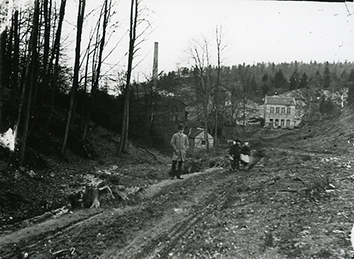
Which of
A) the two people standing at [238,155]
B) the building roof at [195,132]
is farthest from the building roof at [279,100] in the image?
the two people standing at [238,155]

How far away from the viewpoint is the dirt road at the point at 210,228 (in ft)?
14.8

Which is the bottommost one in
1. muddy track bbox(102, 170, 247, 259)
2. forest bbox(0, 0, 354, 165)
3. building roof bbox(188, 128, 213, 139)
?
building roof bbox(188, 128, 213, 139)

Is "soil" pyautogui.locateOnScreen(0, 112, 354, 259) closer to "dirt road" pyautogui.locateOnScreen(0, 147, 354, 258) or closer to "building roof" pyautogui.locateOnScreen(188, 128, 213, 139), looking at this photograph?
"dirt road" pyautogui.locateOnScreen(0, 147, 354, 258)

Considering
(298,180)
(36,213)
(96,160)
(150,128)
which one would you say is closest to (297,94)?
(150,128)

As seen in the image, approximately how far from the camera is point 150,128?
102 ft

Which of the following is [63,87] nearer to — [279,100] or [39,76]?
[39,76]

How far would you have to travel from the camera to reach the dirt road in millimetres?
4500

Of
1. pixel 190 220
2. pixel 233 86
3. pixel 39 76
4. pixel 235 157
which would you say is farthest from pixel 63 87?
pixel 233 86

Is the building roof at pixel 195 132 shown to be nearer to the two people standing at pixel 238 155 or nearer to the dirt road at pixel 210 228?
the two people standing at pixel 238 155

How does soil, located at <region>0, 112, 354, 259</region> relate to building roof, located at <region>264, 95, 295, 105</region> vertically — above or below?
below

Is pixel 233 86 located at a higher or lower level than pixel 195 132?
higher

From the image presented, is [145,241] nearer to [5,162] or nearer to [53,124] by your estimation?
[5,162]

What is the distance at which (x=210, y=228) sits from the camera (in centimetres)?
546

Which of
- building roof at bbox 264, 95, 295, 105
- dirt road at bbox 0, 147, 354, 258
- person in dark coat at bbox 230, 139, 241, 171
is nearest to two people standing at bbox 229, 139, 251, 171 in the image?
person in dark coat at bbox 230, 139, 241, 171
